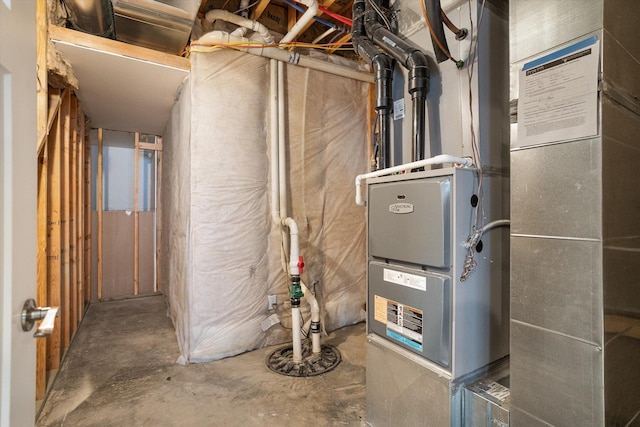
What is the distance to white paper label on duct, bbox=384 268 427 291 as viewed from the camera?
1.35 meters

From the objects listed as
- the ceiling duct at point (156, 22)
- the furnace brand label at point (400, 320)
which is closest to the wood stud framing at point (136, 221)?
the ceiling duct at point (156, 22)

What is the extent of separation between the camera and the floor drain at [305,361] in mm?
2287

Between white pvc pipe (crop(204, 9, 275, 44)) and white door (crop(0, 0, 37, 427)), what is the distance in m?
1.97

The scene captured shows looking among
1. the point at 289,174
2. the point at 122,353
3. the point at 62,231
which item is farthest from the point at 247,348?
the point at 62,231

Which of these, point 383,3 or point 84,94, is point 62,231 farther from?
point 383,3

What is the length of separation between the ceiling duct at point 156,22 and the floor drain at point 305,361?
8.09 ft

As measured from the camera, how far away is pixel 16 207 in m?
0.69

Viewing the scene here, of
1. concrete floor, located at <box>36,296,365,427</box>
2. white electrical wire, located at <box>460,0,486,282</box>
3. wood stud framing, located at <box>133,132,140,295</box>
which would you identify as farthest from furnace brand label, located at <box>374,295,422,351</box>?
wood stud framing, located at <box>133,132,140,295</box>

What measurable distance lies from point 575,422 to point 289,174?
229cm

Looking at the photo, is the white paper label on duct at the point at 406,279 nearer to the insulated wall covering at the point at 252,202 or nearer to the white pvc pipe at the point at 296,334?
the white pvc pipe at the point at 296,334

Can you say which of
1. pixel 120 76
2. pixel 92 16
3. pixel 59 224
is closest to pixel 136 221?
pixel 59 224

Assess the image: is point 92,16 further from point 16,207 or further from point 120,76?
point 16,207

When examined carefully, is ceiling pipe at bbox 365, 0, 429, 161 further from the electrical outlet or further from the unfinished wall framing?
the unfinished wall framing

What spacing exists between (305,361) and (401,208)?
1.58 meters
